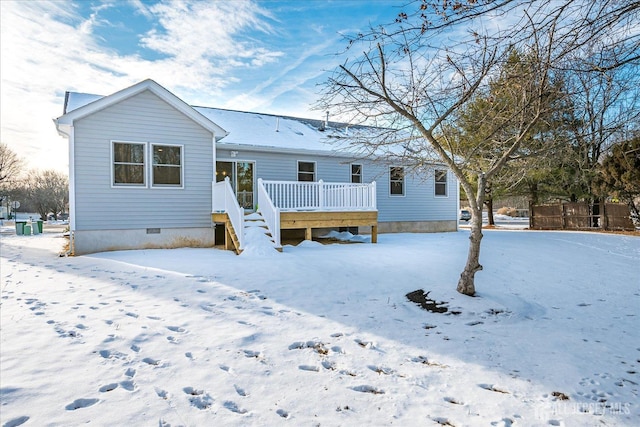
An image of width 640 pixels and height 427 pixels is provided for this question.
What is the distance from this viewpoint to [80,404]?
2.58 metres

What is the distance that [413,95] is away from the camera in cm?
552

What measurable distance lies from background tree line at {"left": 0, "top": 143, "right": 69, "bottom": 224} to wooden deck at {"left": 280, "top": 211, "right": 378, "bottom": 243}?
137 ft

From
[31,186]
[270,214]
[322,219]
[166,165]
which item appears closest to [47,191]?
Answer: [31,186]

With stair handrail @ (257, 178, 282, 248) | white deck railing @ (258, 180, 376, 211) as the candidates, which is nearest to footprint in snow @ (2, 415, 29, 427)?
stair handrail @ (257, 178, 282, 248)

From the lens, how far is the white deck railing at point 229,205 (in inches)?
365

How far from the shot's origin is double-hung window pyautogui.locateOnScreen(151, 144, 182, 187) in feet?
35.3

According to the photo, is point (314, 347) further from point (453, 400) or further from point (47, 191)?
point (47, 191)

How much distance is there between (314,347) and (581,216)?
1965 centimetres

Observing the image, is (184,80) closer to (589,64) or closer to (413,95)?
(413,95)

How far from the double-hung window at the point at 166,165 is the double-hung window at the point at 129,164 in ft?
1.03

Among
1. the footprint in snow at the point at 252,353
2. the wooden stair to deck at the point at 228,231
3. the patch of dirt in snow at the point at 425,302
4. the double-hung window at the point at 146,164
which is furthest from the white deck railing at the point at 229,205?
the footprint in snow at the point at 252,353

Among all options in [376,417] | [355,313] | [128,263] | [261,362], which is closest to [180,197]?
[128,263]

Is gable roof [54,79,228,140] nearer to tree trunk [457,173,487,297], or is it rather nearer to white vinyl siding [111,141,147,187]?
white vinyl siding [111,141,147,187]

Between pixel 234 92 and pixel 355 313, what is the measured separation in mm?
11339
